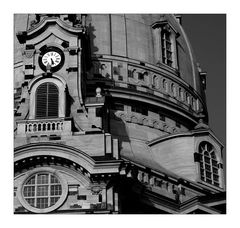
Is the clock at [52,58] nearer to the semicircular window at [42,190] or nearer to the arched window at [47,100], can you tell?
the arched window at [47,100]

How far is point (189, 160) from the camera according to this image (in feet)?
151

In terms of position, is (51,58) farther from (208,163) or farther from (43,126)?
(208,163)

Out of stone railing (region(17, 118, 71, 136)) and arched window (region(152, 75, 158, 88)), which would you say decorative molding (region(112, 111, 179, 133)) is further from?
stone railing (region(17, 118, 71, 136))

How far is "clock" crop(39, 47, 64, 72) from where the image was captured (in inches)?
1638

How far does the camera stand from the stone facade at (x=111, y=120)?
3669cm

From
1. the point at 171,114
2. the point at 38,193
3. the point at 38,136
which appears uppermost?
the point at 171,114

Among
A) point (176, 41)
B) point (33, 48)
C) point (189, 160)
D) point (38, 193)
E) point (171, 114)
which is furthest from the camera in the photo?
point (176, 41)

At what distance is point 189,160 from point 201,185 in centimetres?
183

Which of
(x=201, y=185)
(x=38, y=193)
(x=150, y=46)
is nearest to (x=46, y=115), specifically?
(x=38, y=193)

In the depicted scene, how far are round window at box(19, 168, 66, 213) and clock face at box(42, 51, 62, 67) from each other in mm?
6781

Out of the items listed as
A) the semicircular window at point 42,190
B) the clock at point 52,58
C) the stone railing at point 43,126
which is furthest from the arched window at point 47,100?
the semicircular window at point 42,190

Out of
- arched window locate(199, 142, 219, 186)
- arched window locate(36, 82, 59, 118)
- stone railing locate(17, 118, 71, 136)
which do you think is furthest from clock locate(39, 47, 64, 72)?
arched window locate(199, 142, 219, 186)

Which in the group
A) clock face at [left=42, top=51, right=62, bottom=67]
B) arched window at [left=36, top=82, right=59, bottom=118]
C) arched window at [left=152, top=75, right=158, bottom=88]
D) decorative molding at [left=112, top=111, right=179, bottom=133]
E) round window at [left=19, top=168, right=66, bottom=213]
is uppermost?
arched window at [left=152, top=75, right=158, bottom=88]

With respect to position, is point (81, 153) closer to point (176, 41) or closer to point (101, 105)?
point (101, 105)
